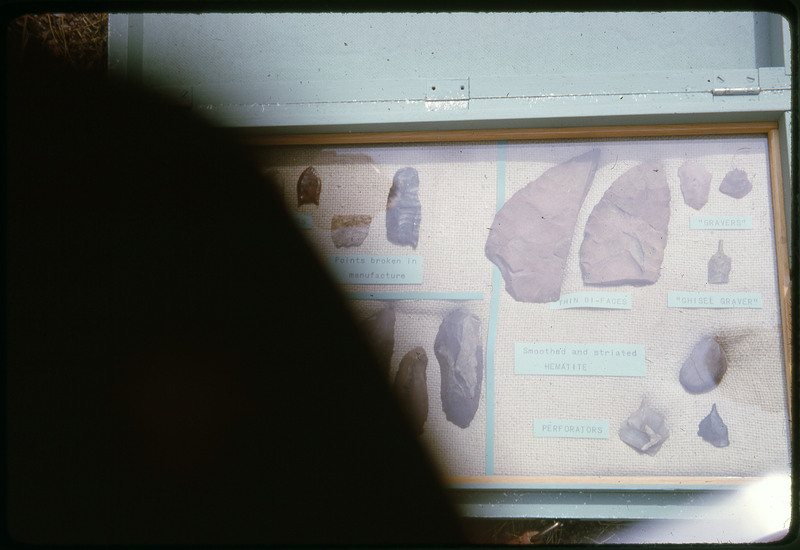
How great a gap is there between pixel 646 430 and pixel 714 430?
123 millimetres

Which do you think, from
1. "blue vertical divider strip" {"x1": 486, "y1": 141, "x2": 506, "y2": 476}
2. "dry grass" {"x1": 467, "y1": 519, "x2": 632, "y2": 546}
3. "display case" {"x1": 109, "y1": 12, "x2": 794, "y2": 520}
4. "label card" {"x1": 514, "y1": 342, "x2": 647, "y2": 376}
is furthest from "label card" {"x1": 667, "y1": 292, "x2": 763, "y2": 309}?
"dry grass" {"x1": 467, "y1": 519, "x2": 632, "y2": 546}

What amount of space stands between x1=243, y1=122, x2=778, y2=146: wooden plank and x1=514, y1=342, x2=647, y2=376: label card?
40 cm

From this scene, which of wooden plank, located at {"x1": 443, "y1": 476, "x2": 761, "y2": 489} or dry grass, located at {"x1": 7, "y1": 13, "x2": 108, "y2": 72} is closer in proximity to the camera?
wooden plank, located at {"x1": 443, "y1": 476, "x2": 761, "y2": 489}

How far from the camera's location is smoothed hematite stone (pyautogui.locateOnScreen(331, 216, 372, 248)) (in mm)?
998

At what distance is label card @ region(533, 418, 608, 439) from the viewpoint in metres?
0.96

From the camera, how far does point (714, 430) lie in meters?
0.94

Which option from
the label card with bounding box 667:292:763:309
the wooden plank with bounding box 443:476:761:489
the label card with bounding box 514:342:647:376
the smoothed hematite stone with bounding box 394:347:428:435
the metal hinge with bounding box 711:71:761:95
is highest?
the metal hinge with bounding box 711:71:761:95

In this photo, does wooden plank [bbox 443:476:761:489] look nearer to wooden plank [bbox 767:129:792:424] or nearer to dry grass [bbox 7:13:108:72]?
wooden plank [bbox 767:129:792:424]

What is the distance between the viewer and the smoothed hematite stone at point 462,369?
97 centimetres

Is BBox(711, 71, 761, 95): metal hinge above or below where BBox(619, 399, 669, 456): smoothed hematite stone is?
above

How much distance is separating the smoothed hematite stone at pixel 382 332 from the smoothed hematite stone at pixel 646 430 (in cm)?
→ 47

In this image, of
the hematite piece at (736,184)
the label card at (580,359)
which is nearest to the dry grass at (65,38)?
the label card at (580,359)

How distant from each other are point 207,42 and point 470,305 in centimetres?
76

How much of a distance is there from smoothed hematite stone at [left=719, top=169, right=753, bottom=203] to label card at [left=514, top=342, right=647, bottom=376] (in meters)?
0.34
